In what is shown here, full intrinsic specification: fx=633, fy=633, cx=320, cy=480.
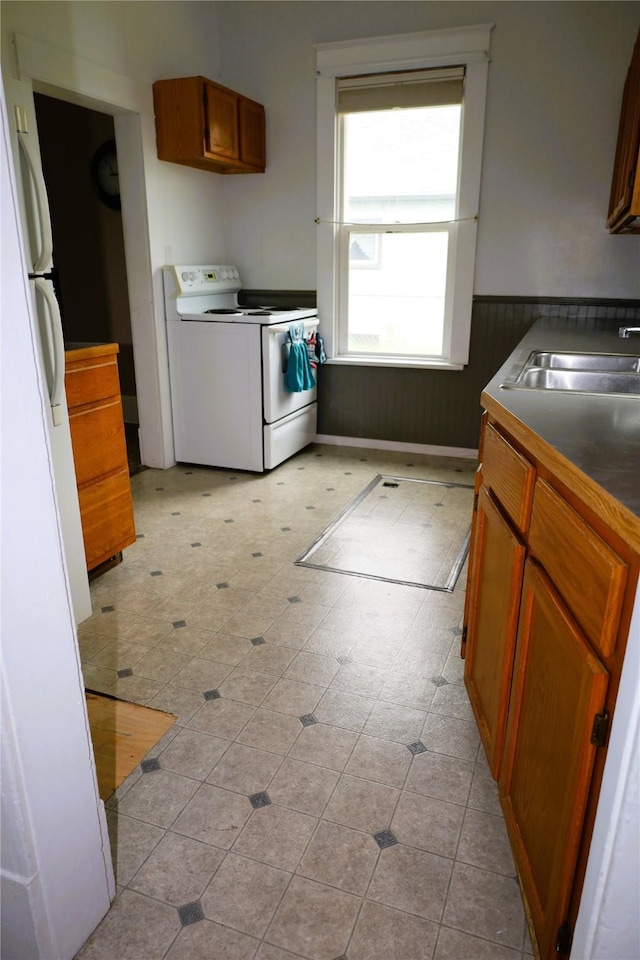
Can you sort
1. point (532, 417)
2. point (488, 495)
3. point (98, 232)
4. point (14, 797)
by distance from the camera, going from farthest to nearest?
point (98, 232) < point (488, 495) < point (532, 417) < point (14, 797)

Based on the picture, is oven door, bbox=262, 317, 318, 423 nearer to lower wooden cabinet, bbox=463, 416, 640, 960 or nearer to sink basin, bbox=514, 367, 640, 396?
sink basin, bbox=514, 367, 640, 396

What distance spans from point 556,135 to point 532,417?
3273mm

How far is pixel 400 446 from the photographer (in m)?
4.71

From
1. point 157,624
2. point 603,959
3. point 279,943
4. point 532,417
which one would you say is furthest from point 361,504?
point 603,959

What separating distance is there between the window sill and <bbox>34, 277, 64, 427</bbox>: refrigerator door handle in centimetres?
272

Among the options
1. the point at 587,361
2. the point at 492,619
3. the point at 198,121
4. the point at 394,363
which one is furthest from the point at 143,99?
the point at 492,619

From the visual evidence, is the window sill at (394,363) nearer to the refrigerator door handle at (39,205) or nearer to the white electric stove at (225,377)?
the white electric stove at (225,377)

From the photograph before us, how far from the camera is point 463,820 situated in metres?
1.54

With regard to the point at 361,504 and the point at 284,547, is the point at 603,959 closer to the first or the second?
the point at 284,547

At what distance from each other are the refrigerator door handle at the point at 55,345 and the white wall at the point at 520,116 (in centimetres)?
280

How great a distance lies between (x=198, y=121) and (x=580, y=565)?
12.2 feet

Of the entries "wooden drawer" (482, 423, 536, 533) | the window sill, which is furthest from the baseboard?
"wooden drawer" (482, 423, 536, 533)

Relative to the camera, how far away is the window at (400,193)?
3951mm

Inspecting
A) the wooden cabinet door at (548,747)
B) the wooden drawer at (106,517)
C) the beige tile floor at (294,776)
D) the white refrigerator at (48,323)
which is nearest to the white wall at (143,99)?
the white refrigerator at (48,323)
